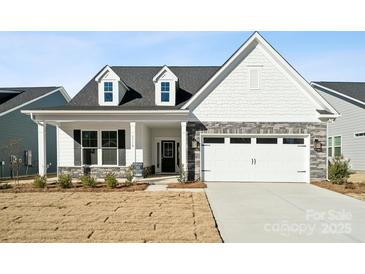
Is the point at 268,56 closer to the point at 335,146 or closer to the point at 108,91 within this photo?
the point at 108,91

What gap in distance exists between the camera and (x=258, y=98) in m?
14.5

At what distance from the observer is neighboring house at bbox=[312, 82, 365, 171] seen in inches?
829

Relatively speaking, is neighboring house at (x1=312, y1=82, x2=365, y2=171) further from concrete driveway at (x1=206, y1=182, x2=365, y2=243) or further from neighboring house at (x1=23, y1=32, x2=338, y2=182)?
concrete driveway at (x1=206, y1=182, x2=365, y2=243)

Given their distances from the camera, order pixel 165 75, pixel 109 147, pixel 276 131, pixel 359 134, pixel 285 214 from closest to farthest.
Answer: pixel 285 214 < pixel 276 131 < pixel 165 75 < pixel 109 147 < pixel 359 134

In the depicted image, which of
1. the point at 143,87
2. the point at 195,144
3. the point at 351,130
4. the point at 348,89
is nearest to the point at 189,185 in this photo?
the point at 195,144

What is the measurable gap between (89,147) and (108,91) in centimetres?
319

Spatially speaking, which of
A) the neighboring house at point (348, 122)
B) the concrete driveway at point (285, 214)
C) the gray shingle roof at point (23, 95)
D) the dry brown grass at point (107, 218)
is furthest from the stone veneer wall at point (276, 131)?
the gray shingle roof at point (23, 95)

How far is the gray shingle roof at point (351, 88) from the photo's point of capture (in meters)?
22.2

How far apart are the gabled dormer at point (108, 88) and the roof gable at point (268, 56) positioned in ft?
12.8

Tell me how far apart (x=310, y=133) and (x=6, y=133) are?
18.4m

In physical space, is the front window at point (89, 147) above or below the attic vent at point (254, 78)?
below

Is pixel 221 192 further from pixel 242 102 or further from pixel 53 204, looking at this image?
pixel 53 204

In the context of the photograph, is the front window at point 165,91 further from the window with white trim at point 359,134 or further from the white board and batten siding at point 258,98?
the window with white trim at point 359,134
